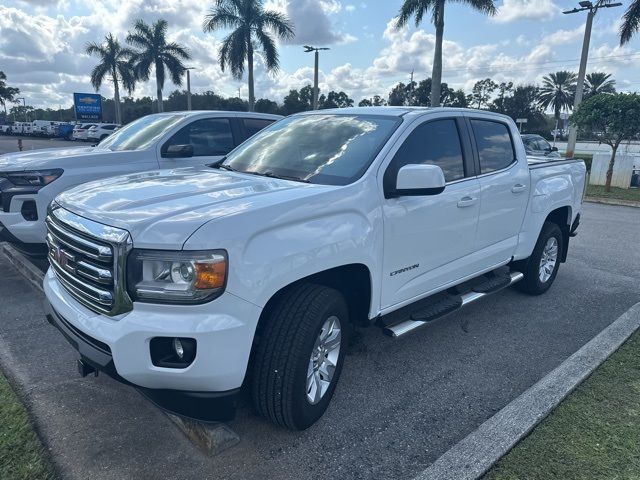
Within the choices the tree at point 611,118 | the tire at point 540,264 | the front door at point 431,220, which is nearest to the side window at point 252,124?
the front door at point 431,220

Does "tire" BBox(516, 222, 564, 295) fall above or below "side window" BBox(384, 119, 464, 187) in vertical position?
below

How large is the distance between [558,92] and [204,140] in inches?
2550

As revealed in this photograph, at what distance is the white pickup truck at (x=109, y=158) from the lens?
4922mm

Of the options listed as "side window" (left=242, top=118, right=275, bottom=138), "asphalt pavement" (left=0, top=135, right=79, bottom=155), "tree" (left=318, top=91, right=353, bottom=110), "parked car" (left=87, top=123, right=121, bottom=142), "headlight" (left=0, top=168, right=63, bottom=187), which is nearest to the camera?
"headlight" (left=0, top=168, right=63, bottom=187)

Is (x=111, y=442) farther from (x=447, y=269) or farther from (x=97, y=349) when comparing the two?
(x=447, y=269)

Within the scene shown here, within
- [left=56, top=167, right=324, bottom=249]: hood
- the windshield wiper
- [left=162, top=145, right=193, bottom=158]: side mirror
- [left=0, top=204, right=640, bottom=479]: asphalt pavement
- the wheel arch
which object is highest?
[left=162, top=145, right=193, bottom=158]: side mirror

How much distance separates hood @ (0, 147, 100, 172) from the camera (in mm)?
5117

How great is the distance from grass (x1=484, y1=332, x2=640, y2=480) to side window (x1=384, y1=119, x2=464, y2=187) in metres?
1.78

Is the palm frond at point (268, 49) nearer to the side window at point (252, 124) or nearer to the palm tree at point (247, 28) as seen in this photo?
the palm tree at point (247, 28)

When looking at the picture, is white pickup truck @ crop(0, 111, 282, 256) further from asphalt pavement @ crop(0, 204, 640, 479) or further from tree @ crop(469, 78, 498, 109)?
tree @ crop(469, 78, 498, 109)

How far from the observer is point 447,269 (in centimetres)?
392

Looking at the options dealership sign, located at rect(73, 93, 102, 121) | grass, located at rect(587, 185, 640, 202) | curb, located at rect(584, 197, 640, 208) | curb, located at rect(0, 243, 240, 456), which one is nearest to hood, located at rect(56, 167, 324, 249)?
curb, located at rect(0, 243, 240, 456)

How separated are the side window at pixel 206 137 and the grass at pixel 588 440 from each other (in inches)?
197

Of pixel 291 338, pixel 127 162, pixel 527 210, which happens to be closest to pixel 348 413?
pixel 291 338
